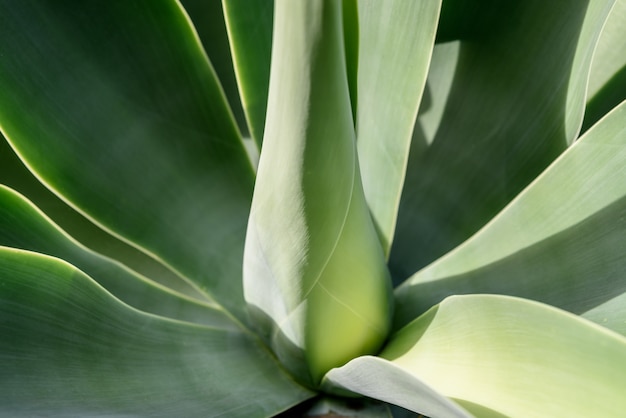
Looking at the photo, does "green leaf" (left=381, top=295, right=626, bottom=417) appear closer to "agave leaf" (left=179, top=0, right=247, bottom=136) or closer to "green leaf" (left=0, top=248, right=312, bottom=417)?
"green leaf" (left=0, top=248, right=312, bottom=417)

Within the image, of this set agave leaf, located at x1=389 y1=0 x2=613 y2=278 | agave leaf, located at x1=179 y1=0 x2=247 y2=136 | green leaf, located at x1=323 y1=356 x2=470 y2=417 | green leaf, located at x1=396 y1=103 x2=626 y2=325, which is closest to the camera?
green leaf, located at x1=323 y1=356 x2=470 y2=417

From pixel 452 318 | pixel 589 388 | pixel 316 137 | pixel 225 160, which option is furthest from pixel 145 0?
pixel 589 388

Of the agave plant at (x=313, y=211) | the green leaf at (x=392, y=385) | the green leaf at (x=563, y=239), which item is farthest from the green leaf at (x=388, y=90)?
the green leaf at (x=392, y=385)

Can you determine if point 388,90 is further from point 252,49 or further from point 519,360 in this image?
point 519,360

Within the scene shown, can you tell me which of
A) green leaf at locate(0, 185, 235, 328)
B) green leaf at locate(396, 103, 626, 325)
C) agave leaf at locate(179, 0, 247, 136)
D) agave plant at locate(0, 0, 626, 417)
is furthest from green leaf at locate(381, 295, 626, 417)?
agave leaf at locate(179, 0, 247, 136)

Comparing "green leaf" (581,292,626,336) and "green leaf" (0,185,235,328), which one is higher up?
"green leaf" (0,185,235,328)

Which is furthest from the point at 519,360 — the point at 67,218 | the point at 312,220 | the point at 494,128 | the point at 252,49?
the point at 67,218

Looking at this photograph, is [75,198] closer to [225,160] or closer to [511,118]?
[225,160]
